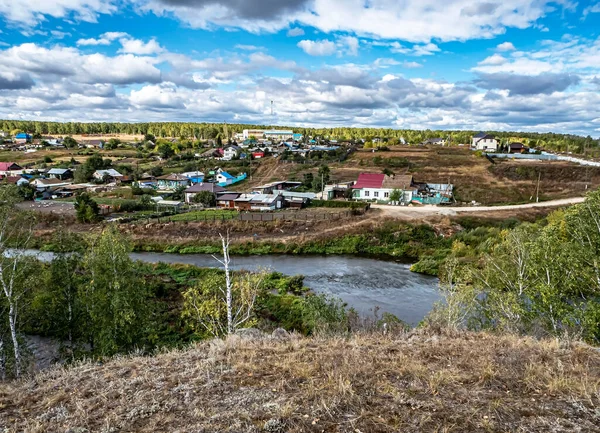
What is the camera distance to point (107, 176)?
67625 millimetres

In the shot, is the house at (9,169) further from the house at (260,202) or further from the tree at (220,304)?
the tree at (220,304)

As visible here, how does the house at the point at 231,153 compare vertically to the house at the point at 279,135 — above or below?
below

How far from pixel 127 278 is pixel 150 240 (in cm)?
2700

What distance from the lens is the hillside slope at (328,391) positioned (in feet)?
17.7

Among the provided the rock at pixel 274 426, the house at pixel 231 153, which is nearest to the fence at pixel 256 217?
the rock at pixel 274 426

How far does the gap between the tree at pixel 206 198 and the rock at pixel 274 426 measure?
46.2 metres

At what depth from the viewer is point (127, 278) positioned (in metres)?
13.0

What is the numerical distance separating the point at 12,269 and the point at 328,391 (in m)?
11.8

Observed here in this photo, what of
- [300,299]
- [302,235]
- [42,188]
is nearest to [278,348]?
[300,299]

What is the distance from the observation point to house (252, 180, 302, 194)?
5278 cm

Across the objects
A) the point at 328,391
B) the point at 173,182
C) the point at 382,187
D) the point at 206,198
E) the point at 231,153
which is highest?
the point at 231,153

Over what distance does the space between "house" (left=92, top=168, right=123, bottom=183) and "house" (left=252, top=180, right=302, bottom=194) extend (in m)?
29.5

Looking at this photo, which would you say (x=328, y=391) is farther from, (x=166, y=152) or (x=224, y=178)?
(x=166, y=152)

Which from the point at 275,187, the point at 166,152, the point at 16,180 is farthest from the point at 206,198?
the point at 166,152
